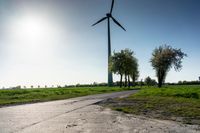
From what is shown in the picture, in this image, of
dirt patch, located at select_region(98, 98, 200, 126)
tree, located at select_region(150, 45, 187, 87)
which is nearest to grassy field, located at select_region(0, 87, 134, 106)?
dirt patch, located at select_region(98, 98, 200, 126)

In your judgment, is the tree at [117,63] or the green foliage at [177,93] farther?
the tree at [117,63]

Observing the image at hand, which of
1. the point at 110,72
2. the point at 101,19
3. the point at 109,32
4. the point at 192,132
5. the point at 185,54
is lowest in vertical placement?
the point at 192,132

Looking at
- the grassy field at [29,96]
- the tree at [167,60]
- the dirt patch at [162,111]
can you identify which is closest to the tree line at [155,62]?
the tree at [167,60]

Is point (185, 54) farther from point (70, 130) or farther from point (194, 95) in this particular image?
point (70, 130)

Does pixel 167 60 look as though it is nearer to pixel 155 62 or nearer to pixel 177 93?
pixel 155 62

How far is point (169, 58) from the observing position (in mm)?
67438

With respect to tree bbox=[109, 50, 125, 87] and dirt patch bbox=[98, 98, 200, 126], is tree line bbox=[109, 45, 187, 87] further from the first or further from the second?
dirt patch bbox=[98, 98, 200, 126]

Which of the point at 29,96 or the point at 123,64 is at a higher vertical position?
the point at 123,64

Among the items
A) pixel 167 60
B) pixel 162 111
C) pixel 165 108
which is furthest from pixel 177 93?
pixel 167 60

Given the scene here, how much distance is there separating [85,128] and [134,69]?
232 ft

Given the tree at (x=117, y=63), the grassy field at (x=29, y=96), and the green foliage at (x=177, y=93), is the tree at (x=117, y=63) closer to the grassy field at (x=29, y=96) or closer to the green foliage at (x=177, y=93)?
the grassy field at (x=29, y=96)

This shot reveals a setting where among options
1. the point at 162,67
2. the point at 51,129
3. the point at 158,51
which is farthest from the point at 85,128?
the point at 158,51

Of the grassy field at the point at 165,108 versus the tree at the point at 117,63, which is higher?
the tree at the point at 117,63

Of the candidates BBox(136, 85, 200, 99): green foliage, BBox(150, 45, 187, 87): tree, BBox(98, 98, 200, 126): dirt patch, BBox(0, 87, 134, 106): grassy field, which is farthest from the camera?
BBox(150, 45, 187, 87): tree
